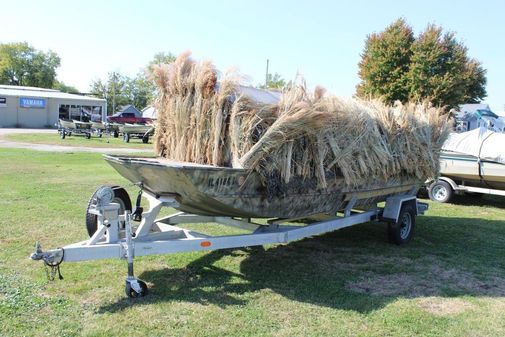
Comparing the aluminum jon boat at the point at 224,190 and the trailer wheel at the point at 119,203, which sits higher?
the aluminum jon boat at the point at 224,190

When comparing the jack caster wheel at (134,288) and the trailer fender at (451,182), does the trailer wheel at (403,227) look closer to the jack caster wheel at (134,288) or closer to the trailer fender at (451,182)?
the jack caster wheel at (134,288)

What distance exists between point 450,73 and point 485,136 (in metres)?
23.5

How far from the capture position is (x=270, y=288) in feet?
18.3

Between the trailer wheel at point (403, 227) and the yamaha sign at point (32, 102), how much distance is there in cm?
5423

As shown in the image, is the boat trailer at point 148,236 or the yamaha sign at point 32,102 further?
the yamaha sign at point 32,102

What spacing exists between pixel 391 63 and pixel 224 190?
32.9m

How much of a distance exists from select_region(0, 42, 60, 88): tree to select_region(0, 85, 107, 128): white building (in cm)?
3857

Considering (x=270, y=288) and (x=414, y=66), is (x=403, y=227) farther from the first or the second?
(x=414, y=66)

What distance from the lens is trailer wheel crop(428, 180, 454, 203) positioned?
12758mm

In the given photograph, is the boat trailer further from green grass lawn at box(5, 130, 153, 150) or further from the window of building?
the window of building

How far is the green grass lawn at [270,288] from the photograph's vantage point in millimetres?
4504

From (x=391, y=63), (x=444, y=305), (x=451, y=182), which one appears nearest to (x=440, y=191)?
Result: (x=451, y=182)

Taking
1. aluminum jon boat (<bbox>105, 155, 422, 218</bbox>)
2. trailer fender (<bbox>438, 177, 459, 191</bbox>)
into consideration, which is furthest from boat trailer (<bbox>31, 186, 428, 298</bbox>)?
trailer fender (<bbox>438, 177, 459, 191</bbox>)

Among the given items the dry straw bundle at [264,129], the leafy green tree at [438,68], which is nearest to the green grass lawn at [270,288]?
Result: the dry straw bundle at [264,129]
